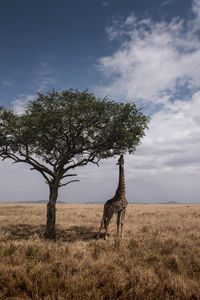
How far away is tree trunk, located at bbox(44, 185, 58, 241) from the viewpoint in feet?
45.9

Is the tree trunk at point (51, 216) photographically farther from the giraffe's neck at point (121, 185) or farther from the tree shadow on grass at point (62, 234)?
the giraffe's neck at point (121, 185)

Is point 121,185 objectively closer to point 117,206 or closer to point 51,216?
point 117,206

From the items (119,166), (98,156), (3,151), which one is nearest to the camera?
(119,166)

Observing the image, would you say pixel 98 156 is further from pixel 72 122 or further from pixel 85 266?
pixel 85 266

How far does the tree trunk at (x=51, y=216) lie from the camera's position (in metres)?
14.0

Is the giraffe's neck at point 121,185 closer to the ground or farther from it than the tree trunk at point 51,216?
farther from it

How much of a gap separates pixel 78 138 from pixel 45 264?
31.4 ft

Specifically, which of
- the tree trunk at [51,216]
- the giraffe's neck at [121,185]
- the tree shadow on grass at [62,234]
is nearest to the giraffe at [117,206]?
the giraffe's neck at [121,185]

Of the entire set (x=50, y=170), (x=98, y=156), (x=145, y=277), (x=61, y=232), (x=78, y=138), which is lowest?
(x=61, y=232)

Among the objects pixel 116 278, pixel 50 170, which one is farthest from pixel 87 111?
pixel 116 278

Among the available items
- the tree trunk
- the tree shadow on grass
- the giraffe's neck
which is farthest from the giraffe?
the tree trunk

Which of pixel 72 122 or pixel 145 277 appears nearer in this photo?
pixel 145 277

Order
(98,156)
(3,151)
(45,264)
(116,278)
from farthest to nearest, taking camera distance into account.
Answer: (98,156)
(3,151)
(45,264)
(116,278)

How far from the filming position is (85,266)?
720cm
